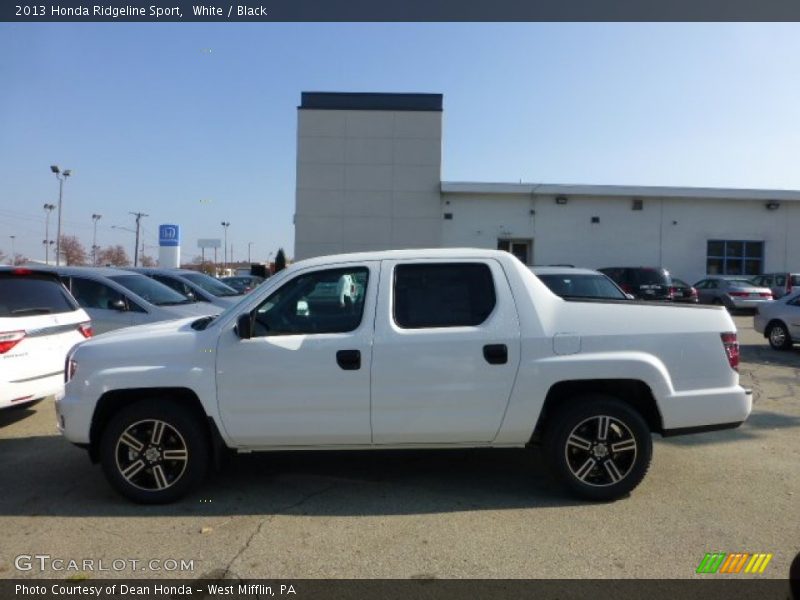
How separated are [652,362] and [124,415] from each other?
3879 mm

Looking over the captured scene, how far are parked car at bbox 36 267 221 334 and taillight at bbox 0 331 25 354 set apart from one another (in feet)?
9.07

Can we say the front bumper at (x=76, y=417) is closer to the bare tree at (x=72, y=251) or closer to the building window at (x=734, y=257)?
the building window at (x=734, y=257)

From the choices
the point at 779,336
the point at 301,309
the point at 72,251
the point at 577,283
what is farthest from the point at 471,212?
the point at 72,251

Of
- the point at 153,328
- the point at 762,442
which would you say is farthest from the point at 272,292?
the point at 762,442

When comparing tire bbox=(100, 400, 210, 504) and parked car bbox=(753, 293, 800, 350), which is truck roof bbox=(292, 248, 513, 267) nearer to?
tire bbox=(100, 400, 210, 504)

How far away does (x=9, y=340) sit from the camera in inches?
237

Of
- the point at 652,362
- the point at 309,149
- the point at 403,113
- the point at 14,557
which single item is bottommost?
the point at 14,557

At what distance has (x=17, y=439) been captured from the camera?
20.6 ft

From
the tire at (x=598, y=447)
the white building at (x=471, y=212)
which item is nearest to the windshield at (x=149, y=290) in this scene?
the tire at (x=598, y=447)

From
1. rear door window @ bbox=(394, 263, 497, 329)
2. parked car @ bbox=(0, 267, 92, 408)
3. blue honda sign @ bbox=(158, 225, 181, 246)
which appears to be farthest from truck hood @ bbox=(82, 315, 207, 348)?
blue honda sign @ bbox=(158, 225, 181, 246)

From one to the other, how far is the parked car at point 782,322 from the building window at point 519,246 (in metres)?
15.0

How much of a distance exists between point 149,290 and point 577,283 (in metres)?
6.94

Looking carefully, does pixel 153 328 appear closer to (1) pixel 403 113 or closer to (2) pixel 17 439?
(2) pixel 17 439

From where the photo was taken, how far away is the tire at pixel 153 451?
14.7ft
